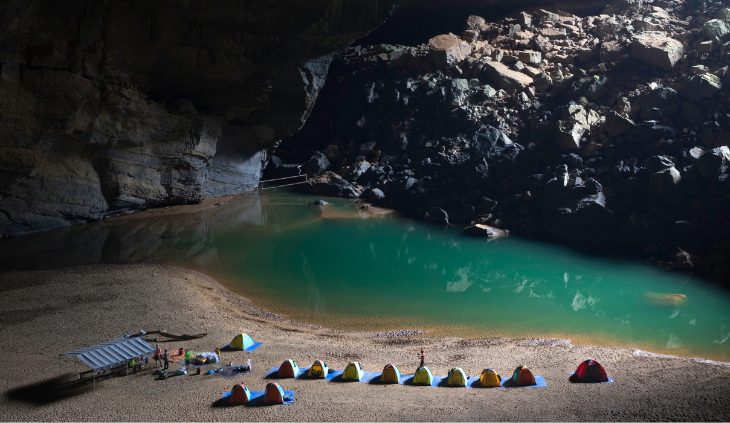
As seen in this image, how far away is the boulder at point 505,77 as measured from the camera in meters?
24.4

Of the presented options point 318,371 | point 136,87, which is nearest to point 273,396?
point 318,371

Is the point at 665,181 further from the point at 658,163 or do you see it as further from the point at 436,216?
the point at 436,216

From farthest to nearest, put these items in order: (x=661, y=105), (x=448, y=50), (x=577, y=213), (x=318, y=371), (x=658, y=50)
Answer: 1. (x=448, y=50)
2. (x=658, y=50)
3. (x=661, y=105)
4. (x=577, y=213)
5. (x=318, y=371)

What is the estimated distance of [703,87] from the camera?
18047mm

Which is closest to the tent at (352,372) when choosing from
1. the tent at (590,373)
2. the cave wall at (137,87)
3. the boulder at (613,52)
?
the tent at (590,373)

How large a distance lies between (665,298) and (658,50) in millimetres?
13480

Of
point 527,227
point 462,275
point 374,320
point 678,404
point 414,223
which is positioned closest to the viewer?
point 678,404

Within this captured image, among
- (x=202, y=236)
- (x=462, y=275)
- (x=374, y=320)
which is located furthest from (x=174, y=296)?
(x=462, y=275)

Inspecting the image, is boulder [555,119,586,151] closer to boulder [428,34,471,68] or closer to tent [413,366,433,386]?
boulder [428,34,471,68]

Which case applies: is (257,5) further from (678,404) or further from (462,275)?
(678,404)

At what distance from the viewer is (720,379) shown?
19.4 ft

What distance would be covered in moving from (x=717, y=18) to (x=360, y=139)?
1905 centimetres

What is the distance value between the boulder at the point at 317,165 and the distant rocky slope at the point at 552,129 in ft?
0.29

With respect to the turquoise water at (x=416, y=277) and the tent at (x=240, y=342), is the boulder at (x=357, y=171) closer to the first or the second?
the turquoise water at (x=416, y=277)
